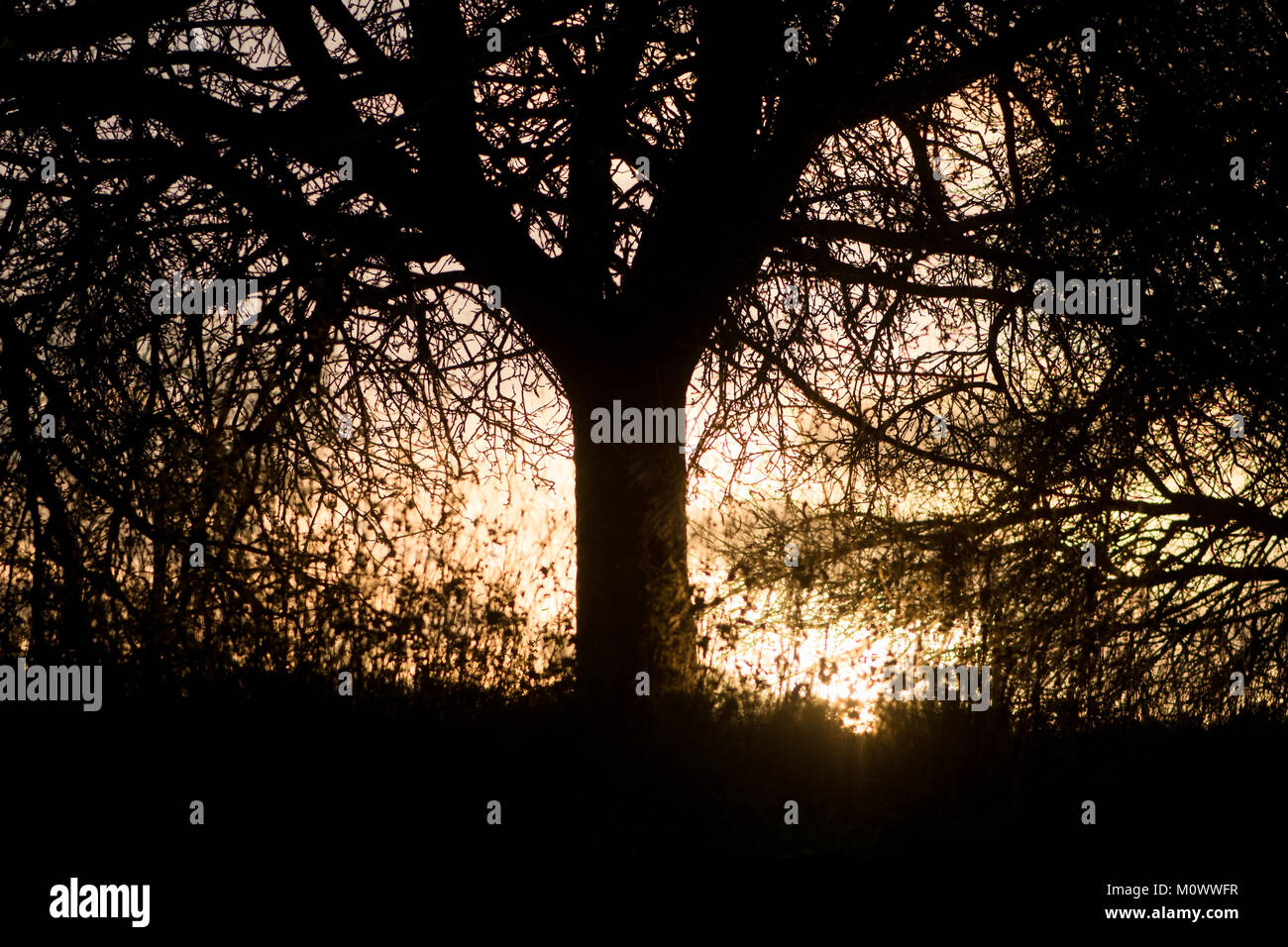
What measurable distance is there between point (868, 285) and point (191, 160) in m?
3.93

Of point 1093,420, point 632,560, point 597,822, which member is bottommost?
point 597,822

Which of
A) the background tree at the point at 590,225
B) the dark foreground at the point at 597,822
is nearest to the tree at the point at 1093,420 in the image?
the background tree at the point at 590,225

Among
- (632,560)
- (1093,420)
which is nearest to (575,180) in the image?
(632,560)

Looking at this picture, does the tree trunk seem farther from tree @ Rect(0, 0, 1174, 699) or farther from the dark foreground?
the dark foreground

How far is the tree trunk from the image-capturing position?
229 inches

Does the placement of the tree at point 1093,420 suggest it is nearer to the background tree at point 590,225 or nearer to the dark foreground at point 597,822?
the background tree at point 590,225

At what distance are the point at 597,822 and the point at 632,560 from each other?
7.04 feet

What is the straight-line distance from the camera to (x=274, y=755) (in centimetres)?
435

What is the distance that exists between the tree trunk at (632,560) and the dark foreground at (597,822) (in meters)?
0.90

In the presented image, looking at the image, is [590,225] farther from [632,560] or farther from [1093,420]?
[1093,420]

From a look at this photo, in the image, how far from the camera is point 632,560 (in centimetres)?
591
